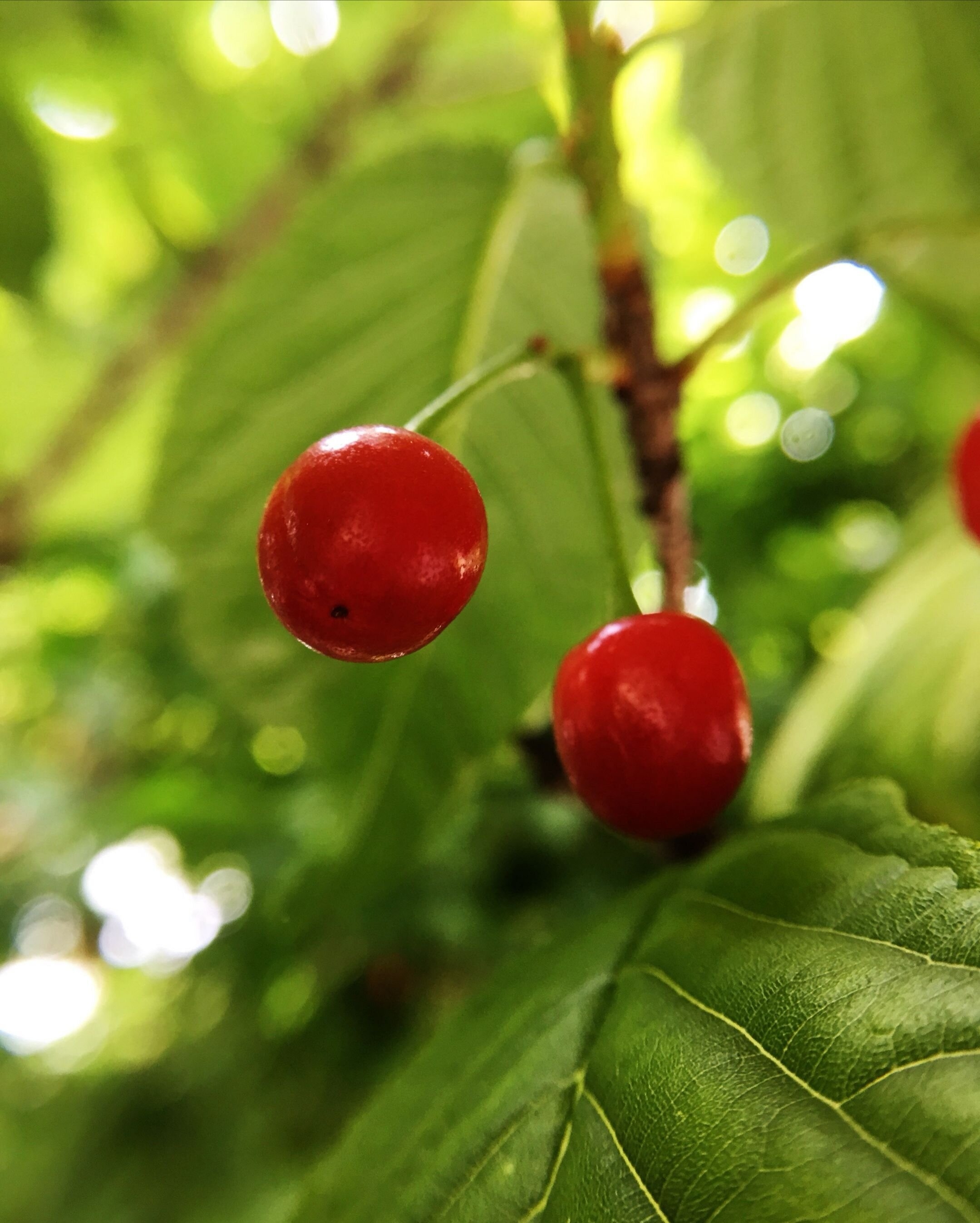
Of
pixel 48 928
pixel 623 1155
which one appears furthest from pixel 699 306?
pixel 48 928

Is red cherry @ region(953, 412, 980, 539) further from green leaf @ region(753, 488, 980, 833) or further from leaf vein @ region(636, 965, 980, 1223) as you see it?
leaf vein @ region(636, 965, 980, 1223)

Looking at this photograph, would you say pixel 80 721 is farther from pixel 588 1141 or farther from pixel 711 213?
pixel 588 1141

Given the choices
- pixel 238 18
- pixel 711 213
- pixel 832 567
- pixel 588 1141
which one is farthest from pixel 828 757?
pixel 238 18

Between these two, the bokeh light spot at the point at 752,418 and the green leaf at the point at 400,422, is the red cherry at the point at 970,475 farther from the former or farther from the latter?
the bokeh light spot at the point at 752,418

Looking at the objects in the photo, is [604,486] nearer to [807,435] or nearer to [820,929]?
[820,929]

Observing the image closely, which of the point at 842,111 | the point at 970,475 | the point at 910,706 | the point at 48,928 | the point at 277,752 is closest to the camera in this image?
the point at 970,475

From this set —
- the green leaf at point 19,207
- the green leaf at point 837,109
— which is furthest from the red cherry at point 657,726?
the green leaf at point 837,109
